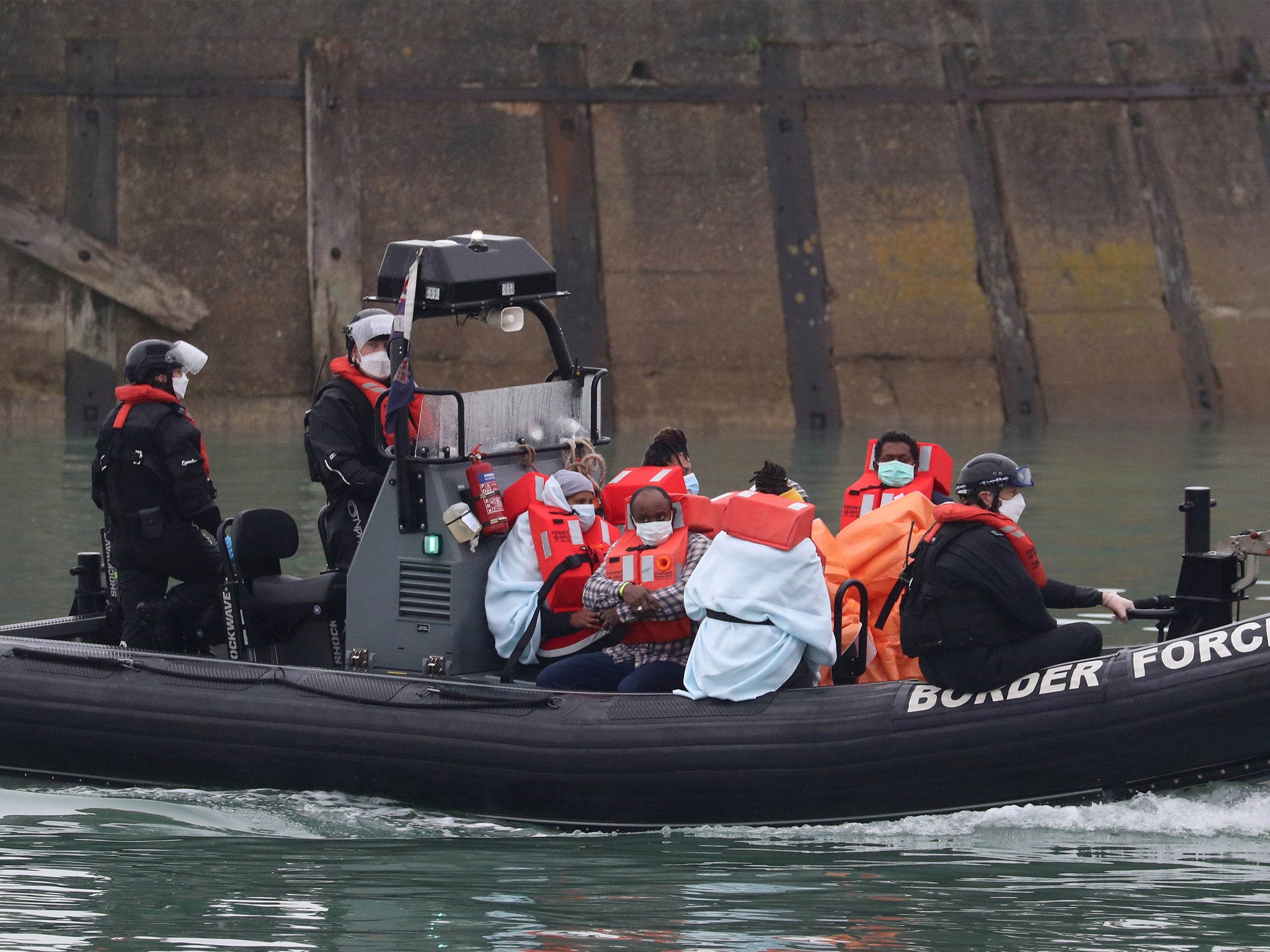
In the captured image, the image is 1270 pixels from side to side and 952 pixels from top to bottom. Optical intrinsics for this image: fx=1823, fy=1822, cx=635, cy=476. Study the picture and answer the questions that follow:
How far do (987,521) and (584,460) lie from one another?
1.93 m

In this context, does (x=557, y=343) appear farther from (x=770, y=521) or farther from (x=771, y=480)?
(x=770, y=521)

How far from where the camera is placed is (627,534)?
21.2ft

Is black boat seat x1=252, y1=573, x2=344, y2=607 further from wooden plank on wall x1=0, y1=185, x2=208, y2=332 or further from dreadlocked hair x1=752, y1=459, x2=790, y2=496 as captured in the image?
wooden plank on wall x1=0, y1=185, x2=208, y2=332

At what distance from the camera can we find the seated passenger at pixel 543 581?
6.74 meters

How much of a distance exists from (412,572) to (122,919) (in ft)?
6.57

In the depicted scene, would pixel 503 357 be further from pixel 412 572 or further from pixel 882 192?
pixel 412 572

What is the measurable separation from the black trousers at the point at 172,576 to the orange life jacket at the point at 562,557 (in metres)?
1.36

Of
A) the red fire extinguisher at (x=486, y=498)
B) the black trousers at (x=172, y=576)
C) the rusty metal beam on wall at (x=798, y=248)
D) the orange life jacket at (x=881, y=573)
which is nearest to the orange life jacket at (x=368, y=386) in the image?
the red fire extinguisher at (x=486, y=498)

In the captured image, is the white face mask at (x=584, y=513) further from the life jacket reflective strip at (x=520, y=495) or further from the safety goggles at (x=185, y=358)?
the safety goggles at (x=185, y=358)

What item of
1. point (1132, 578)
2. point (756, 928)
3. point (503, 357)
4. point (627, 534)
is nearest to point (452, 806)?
point (627, 534)

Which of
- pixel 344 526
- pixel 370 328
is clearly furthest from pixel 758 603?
pixel 370 328

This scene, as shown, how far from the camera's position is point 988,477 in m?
5.80

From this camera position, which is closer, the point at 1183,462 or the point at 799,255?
the point at 1183,462

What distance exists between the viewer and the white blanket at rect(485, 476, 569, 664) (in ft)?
22.1
